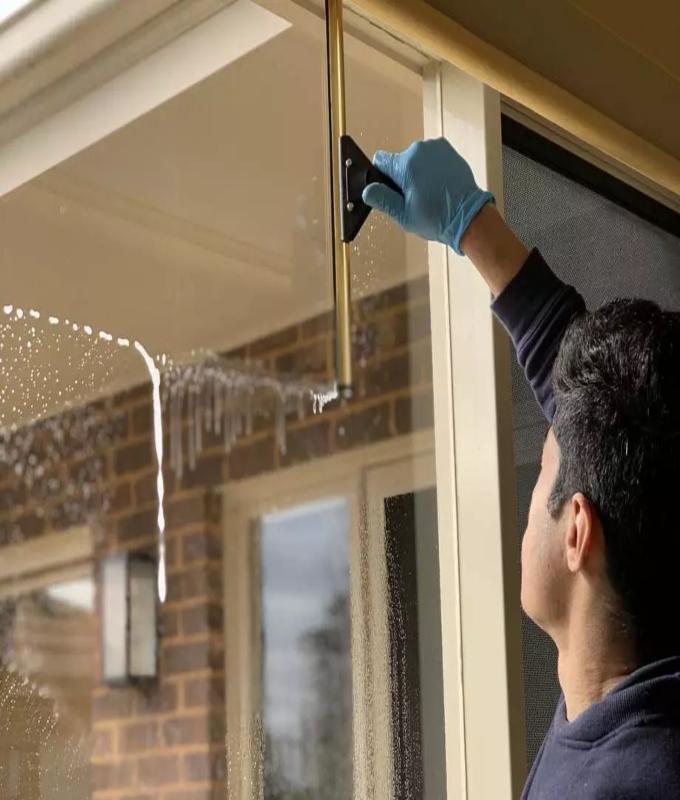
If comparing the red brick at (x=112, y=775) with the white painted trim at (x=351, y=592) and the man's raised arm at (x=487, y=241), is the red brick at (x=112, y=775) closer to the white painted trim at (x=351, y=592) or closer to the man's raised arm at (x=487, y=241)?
the white painted trim at (x=351, y=592)

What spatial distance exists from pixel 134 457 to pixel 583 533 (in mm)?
1230

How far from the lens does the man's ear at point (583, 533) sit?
47.3 inches

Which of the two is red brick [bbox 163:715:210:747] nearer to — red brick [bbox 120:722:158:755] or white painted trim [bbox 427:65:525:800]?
red brick [bbox 120:722:158:755]

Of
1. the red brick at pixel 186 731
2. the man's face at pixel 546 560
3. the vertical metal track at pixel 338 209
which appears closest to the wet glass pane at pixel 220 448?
the red brick at pixel 186 731

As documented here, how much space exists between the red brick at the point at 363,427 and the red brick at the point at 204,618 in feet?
1.43

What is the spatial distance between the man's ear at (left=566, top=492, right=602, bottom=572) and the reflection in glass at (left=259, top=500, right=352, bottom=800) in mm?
1095

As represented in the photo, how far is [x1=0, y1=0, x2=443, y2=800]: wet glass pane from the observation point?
1735 mm

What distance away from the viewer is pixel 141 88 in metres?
1.80

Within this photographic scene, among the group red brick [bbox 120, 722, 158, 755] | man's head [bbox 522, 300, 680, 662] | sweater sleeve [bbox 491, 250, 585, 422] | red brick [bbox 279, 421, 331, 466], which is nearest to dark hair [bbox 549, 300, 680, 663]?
man's head [bbox 522, 300, 680, 662]

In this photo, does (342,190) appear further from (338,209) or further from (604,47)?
(604,47)

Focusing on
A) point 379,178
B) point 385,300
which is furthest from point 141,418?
point 379,178

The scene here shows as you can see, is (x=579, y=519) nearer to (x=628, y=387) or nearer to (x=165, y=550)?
(x=628, y=387)

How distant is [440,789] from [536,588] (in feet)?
1.82

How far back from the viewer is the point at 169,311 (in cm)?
225
